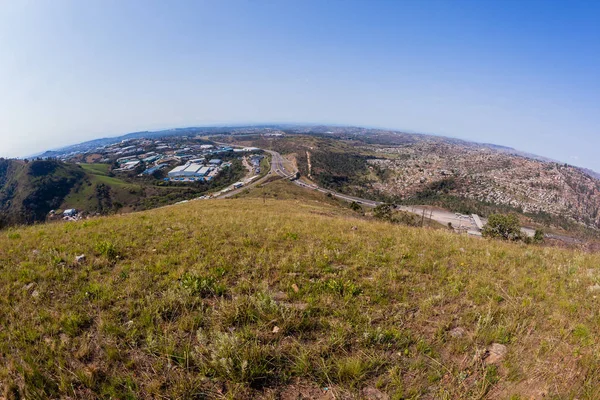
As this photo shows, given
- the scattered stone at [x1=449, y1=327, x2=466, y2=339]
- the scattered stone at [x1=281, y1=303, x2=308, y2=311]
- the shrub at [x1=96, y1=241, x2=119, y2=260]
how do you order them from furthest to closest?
the shrub at [x1=96, y1=241, x2=119, y2=260]
the scattered stone at [x1=281, y1=303, x2=308, y2=311]
the scattered stone at [x1=449, y1=327, x2=466, y2=339]

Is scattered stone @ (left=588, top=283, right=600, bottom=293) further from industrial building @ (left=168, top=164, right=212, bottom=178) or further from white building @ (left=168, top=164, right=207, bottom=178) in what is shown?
white building @ (left=168, top=164, right=207, bottom=178)

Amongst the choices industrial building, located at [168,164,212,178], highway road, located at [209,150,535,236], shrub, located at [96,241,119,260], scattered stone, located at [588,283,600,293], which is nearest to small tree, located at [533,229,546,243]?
highway road, located at [209,150,535,236]

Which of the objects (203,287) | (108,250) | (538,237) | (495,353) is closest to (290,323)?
(203,287)

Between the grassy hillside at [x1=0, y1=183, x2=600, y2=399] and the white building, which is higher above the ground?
the grassy hillside at [x1=0, y1=183, x2=600, y2=399]

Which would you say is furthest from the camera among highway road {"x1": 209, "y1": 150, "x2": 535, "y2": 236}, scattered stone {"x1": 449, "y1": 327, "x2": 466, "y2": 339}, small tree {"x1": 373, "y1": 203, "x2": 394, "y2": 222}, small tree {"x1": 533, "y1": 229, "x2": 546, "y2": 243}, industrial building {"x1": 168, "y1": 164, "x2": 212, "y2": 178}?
industrial building {"x1": 168, "y1": 164, "x2": 212, "y2": 178}

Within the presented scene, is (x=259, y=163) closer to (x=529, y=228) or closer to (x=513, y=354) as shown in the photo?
(x=529, y=228)

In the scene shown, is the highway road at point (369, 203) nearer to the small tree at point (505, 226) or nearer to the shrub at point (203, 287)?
the small tree at point (505, 226)
